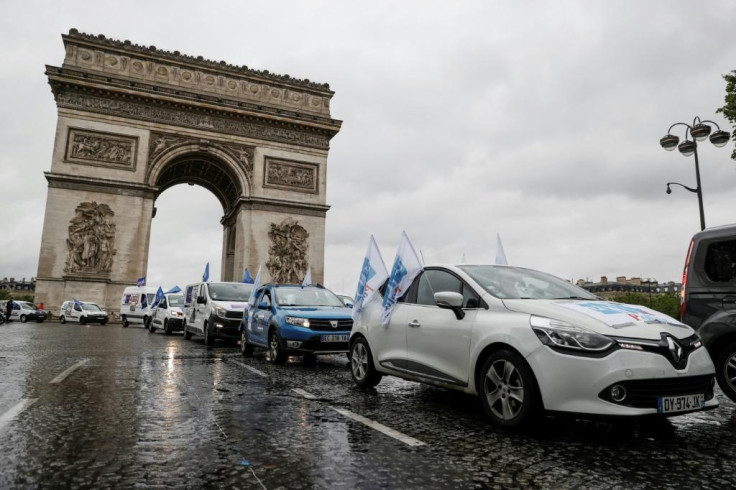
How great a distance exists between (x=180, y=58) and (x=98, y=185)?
9649 mm

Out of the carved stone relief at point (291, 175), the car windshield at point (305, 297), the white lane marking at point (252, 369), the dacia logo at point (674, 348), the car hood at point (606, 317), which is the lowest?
the white lane marking at point (252, 369)

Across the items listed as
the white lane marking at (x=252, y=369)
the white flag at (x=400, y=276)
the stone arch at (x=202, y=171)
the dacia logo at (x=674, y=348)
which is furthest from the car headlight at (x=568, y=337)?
the stone arch at (x=202, y=171)

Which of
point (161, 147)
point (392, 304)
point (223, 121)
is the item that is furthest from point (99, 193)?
point (392, 304)

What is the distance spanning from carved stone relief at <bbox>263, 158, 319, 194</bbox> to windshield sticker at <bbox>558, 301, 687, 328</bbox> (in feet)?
99.5

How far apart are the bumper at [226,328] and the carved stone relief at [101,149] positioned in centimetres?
2081

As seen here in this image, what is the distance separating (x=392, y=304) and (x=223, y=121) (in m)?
30.0

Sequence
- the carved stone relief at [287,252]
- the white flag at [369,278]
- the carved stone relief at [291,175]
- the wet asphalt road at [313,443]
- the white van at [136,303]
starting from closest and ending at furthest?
the wet asphalt road at [313,443] < the white flag at [369,278] < the white van at [136,303] < the carved stone relief at [287,252] < the carved stone relief at [291,175]

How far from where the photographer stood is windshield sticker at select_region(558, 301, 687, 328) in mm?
4059

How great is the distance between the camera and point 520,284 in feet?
17.2

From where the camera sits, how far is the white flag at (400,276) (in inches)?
240

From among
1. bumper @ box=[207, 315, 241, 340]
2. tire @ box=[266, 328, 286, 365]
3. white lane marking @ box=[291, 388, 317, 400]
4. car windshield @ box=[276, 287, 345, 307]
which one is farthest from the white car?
bumper @ box=[207, 315, 241, 340]

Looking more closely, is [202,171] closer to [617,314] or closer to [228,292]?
[228,292]

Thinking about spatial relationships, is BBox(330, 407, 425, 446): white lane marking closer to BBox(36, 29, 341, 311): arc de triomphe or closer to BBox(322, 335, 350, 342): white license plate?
BBox(322, 335, 350, 342): white license plate

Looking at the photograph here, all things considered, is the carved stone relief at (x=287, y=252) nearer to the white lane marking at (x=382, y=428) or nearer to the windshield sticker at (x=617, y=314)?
the white lane marking at (x=382, y=428)
